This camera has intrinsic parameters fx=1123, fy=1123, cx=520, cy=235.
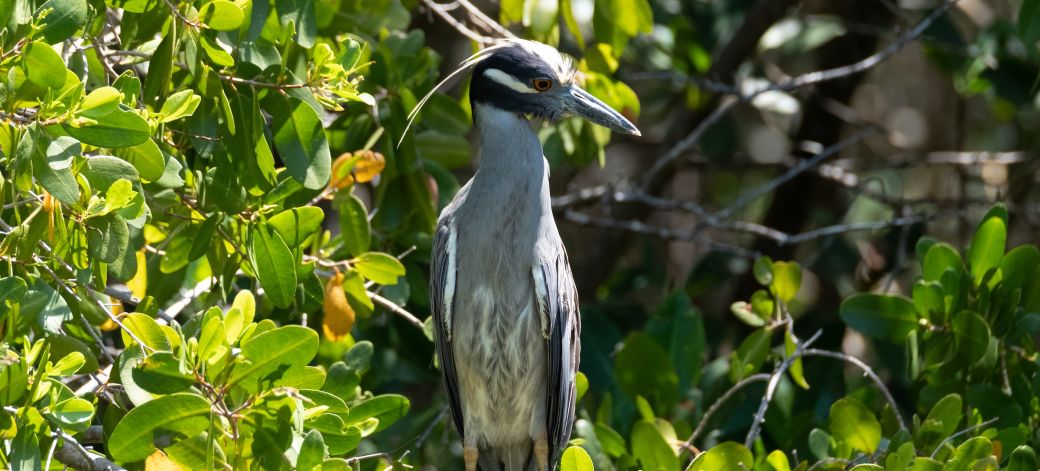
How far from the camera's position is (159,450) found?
257cm

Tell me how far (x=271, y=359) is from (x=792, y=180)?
3.99 m

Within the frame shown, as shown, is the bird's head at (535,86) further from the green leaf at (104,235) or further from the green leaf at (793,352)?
the green leaf at (104,235)

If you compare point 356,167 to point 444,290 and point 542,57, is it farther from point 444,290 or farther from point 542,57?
point 542,57

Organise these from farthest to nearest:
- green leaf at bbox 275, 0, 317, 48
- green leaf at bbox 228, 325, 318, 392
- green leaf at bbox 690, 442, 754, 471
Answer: green leaf at bbox 690, 442, 754, 471 < green leaf at bbox 275, 0, 317, 48 < green leaf at bbox 228, 325, 318, 392

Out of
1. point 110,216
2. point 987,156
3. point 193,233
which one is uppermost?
point 110,216

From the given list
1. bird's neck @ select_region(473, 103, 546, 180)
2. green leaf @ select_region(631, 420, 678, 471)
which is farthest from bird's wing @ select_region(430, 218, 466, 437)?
green leaf @ select_region(631, 420, 678, 471)

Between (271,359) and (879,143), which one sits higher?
(271,359)

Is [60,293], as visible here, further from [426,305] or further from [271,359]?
[426,305]

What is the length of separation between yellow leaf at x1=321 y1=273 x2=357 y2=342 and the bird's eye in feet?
3.07

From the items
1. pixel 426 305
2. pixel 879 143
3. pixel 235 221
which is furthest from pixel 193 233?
pixel 879 143

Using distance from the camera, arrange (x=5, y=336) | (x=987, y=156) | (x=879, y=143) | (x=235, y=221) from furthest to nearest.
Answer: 1. (x=879, y=143)
2. (x=987, y=156)
3. (x=235, y=221)
4. (x=5, y=336)

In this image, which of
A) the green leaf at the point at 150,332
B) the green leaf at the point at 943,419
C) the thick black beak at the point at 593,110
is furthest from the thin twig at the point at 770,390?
the green leaf at the point at 150,332

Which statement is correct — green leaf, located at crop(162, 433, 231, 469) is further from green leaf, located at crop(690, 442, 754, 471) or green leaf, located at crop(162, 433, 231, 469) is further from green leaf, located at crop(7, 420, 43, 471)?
Answer: green leaf, located at crop(690, 442, 754, 471)

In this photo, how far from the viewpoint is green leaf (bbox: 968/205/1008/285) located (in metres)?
3.45
